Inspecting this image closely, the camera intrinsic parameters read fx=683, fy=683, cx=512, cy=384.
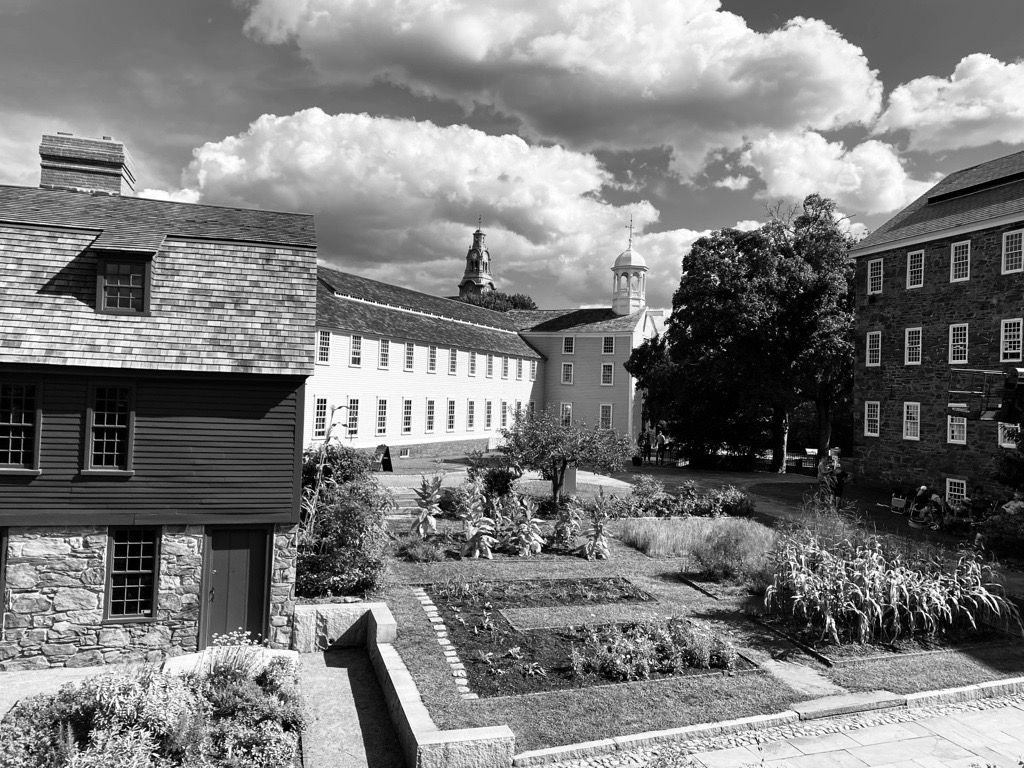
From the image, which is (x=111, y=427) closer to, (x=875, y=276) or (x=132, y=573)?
(x=132, y=573)

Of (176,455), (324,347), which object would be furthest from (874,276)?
(176,455)

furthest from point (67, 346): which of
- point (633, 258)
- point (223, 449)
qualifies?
point (633, 258)

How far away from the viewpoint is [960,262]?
2466 centimetres

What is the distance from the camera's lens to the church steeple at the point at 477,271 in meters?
97.5

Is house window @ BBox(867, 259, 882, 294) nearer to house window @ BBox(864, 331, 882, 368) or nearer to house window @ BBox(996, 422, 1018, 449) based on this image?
house window @ BBox(864, 331, 882, 368)

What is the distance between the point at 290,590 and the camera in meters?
12.0

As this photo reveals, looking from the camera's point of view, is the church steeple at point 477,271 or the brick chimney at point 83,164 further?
the church steeple at point 477,271

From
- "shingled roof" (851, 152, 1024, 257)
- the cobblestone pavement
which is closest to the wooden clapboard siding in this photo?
the cobblestone pavement

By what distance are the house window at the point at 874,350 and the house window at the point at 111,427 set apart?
87.5ft

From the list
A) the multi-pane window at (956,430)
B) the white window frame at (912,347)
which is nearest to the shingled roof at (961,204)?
the white window frame at (912,347)

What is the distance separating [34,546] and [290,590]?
13.6 feet

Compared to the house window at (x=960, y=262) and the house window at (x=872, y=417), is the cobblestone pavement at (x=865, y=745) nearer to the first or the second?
the house window at (x=960, y=262)

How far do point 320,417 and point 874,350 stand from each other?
23.4 m

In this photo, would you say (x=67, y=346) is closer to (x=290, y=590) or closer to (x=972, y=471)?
(x=290, y=590)
